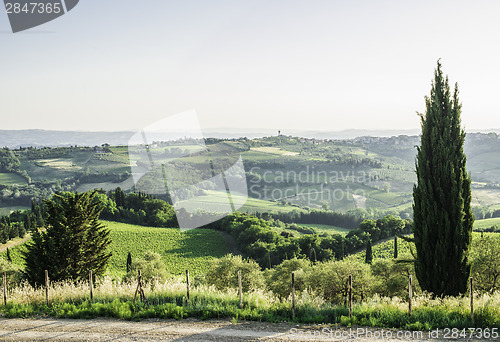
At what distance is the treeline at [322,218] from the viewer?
12644 centimetres

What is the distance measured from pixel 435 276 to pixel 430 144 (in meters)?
4.94

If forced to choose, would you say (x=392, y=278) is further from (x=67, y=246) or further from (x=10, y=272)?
(x=10, y=272)

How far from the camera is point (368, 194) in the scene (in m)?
191

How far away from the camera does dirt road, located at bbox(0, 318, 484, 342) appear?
7.62m

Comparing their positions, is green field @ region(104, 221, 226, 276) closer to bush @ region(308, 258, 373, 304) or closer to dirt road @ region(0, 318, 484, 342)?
bush @ region(308, 258, 373, 304)

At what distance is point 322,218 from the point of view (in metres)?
131

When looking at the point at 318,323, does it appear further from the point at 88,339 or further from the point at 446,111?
the point at 446,111

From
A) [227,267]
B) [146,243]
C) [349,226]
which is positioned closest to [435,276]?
[227,267]

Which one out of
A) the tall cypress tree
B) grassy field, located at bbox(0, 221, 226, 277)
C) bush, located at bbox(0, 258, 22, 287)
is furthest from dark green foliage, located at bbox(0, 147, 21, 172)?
the tall cypress tree

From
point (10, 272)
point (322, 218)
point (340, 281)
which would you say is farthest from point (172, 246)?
point (322, 218)

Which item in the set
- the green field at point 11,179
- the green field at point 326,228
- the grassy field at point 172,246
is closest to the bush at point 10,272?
the grassy field at point 172,246

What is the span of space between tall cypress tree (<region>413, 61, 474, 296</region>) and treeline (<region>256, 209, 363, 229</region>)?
110m

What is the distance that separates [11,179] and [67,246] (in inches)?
7104

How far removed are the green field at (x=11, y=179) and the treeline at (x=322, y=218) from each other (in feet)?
380
